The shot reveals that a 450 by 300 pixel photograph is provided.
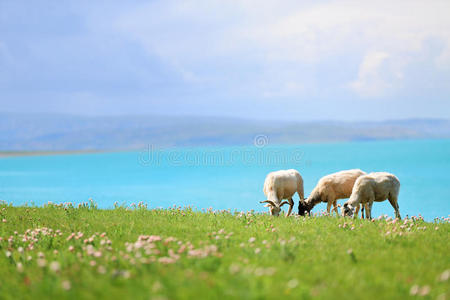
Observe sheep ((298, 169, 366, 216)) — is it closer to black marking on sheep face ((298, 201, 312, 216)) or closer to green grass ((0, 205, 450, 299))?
black marking on sheep face ((298, 201, 312, 216))

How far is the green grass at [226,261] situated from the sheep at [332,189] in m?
4.34

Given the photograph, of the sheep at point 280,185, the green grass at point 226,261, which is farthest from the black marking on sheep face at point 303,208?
the green grass at point 226,261

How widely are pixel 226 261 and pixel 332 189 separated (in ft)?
34.5

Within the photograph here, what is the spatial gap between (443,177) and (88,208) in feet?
195

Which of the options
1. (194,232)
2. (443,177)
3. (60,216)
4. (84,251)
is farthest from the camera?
(443,177)

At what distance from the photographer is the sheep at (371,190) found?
14500 mm

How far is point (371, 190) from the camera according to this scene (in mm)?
14578

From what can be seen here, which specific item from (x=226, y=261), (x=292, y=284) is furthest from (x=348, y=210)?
(x=292, y=284)

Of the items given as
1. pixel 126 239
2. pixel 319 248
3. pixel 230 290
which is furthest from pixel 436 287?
pixel 126 239

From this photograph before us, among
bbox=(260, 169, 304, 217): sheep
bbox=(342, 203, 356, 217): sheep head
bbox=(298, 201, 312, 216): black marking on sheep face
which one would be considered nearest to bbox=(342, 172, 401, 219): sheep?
bbox=(342, 203, 356, 217): sheep head

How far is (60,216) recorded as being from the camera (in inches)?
531

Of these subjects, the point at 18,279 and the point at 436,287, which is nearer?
the point at 436,287

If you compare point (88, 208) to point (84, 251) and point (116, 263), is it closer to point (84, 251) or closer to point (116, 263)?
point (84, 251)

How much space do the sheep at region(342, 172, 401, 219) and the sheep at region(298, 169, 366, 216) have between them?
73.8 inches
